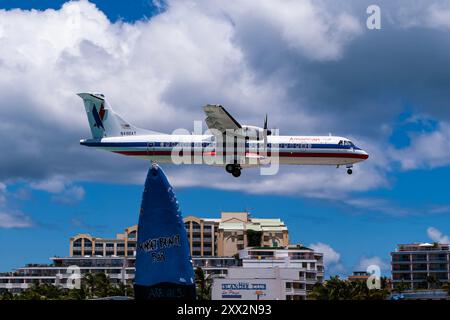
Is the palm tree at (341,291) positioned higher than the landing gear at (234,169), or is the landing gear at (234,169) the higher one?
the landing gear at (234,169)

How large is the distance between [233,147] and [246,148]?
1.80m

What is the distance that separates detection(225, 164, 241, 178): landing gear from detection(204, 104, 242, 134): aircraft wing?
4177 mm

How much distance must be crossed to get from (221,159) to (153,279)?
6768cm

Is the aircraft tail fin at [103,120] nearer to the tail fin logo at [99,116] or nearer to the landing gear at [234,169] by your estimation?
Result: the tail fin logo at [99,116]

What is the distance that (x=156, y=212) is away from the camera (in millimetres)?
14258

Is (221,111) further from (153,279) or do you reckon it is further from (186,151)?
(153,279)

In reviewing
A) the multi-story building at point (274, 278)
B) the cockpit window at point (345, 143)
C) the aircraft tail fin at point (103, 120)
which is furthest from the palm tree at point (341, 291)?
the aircraft tail fin at point (103, 120)

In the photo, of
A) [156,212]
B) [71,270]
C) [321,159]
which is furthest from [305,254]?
[156,212]

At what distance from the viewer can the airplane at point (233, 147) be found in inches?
3150

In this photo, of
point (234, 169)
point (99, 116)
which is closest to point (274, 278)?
point (99, 116)

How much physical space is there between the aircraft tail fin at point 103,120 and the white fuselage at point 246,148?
15.0 feet

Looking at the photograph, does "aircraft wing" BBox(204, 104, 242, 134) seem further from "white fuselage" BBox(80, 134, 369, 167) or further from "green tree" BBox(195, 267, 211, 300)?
"green tree" BBox(195, 267, 211, 300)

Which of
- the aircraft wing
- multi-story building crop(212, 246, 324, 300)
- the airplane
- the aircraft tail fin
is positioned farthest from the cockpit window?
multi-story building crop(212, 246, 324, 300)
